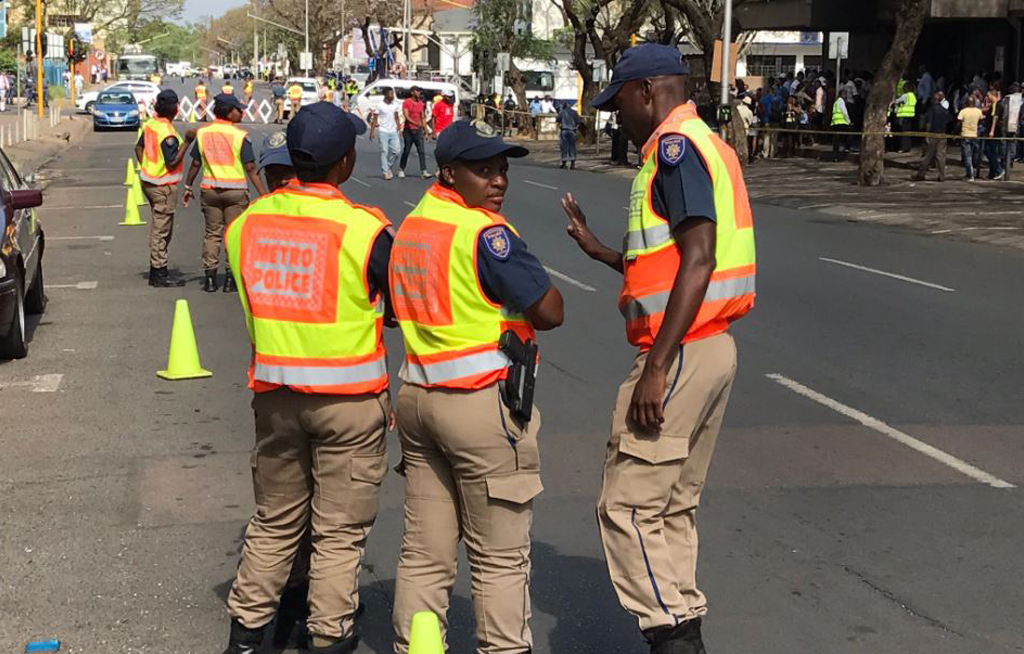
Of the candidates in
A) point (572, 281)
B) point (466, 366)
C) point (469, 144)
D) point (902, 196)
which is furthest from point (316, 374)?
point (902, 196)

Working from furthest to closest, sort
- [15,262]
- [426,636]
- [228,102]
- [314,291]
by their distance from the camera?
[228,102]
[15,262]
[314,291]
[426,636]

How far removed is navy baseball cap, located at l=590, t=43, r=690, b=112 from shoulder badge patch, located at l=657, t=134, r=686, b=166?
249mm

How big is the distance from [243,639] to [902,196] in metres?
22.7

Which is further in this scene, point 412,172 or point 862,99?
point 862,99

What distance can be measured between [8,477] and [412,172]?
24388 mm

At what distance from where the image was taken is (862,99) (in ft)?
118

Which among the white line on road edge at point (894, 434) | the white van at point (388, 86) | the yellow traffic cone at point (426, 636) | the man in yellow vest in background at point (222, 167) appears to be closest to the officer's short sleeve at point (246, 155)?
the man in yellow vest in background at point (222, 167)

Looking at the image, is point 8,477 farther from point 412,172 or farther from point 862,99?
point 862,99

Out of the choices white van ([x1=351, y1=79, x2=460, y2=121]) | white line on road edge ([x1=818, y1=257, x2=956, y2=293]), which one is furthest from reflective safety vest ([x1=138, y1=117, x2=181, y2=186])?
white van ([x1=351, y1=79, x2=460, y2=121])

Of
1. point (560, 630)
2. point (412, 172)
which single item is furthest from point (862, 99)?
point (560, 630)

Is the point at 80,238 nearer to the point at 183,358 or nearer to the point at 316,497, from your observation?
the point at 183,358

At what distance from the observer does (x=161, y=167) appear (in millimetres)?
14133

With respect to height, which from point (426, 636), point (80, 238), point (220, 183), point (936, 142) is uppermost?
point (220, 183)

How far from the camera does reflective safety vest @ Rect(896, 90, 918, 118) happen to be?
3209 cm
